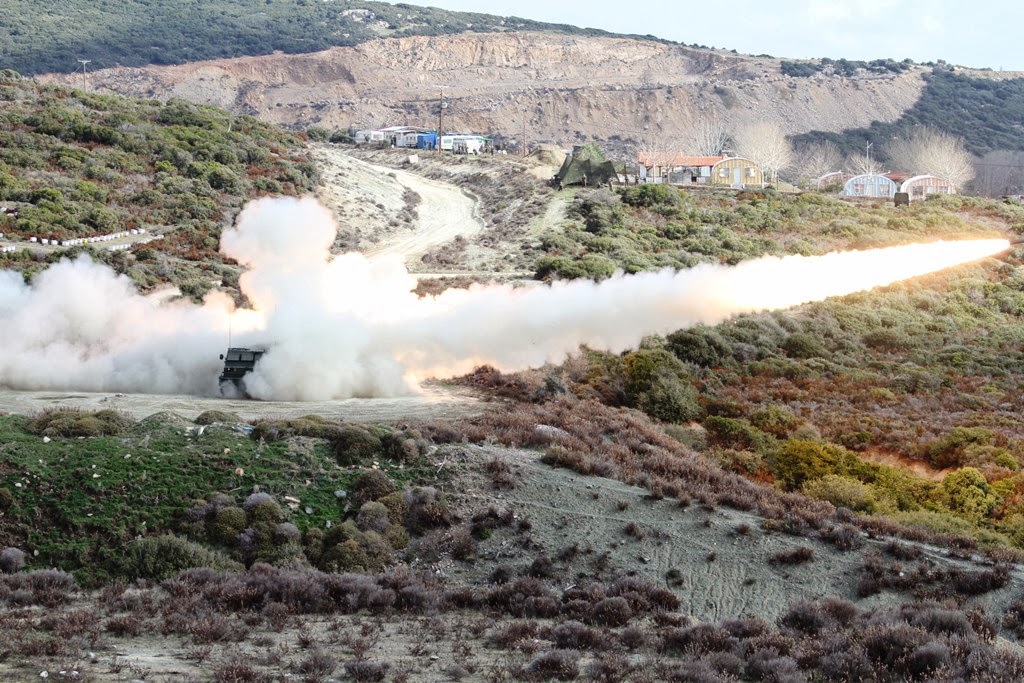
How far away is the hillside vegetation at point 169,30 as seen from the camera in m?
152

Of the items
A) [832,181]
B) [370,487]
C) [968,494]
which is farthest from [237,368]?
[832,181]

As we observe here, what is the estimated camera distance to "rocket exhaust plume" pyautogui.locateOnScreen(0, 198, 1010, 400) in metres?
32.5

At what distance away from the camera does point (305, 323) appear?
32.9m

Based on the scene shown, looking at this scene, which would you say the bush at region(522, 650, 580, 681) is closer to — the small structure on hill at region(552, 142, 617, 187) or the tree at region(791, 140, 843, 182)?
the small structure on hill at region(552, 142, 617, 187)

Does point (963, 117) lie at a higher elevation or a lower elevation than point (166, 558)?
higher

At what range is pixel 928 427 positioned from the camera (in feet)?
118

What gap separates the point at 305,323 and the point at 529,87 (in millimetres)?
139203

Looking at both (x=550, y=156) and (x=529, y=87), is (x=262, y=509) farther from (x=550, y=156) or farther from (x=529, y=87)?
(x=529, y=87)

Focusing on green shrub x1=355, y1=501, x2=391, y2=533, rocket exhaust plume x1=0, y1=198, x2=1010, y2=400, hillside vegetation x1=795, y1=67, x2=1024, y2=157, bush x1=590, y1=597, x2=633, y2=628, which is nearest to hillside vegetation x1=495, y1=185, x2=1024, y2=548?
rocket exhaust plume x1=0, y1=198, x2=1010, y2=400

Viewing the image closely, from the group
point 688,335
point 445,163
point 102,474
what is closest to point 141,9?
point 445,163

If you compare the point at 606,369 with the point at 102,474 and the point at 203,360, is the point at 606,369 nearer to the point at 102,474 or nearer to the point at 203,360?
the point at 203,360

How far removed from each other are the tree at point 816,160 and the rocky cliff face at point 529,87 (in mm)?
13867

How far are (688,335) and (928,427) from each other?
9.76 metres

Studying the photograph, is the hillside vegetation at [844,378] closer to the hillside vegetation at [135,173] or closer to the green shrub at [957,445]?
the green shrub at [957,445]
